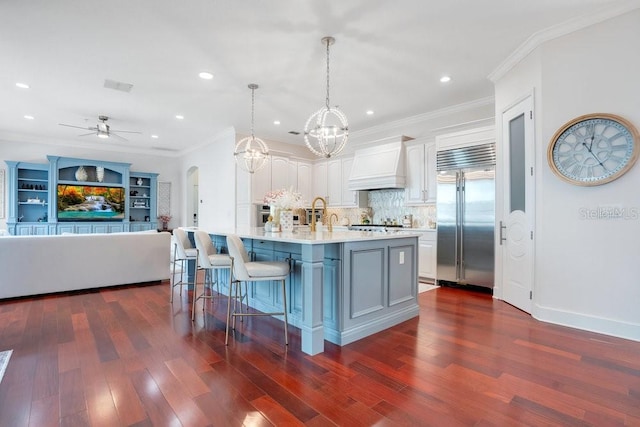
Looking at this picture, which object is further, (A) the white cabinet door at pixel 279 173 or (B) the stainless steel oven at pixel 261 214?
(A) the white cabinet door at pixel 279 173

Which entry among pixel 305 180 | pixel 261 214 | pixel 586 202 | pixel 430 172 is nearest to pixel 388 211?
pixel 430 172

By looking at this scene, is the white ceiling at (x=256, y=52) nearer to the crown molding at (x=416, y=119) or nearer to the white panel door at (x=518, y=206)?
the crown molding at (x=416, y=119)

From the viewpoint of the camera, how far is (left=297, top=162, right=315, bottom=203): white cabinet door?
26.0ft

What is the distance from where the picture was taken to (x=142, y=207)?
30.8ft

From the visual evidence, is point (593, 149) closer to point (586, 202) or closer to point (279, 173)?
point (586, 202)

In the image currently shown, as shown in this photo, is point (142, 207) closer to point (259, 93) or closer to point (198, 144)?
point (198, 144)

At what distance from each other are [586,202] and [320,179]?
18.3 feet

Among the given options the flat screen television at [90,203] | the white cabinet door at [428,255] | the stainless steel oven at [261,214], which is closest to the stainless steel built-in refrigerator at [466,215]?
the white cabinet door at [428,255]

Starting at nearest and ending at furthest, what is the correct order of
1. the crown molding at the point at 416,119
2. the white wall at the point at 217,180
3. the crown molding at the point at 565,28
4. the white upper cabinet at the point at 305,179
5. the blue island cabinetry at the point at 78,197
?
the crown molding at the point at 565,28 < the crown molding at the point at 416,119 < the white wall at the point at 217,180 < the blue island cabinetry at the point at 78,197 < the white upper cabinet at the point at 305,179

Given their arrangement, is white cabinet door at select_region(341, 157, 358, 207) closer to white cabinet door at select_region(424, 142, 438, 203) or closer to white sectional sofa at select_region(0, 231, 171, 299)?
white cabinet door at select_region(424, 142, 438, 203)

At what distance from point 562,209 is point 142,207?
383 inches

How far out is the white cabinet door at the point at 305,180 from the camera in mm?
7934

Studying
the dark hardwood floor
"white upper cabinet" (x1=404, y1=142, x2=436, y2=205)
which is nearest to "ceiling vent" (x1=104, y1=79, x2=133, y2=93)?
the dark hardwood floor

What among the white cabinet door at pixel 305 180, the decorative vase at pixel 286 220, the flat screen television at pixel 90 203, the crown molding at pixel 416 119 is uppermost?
the crown molding at pixel 416 119
